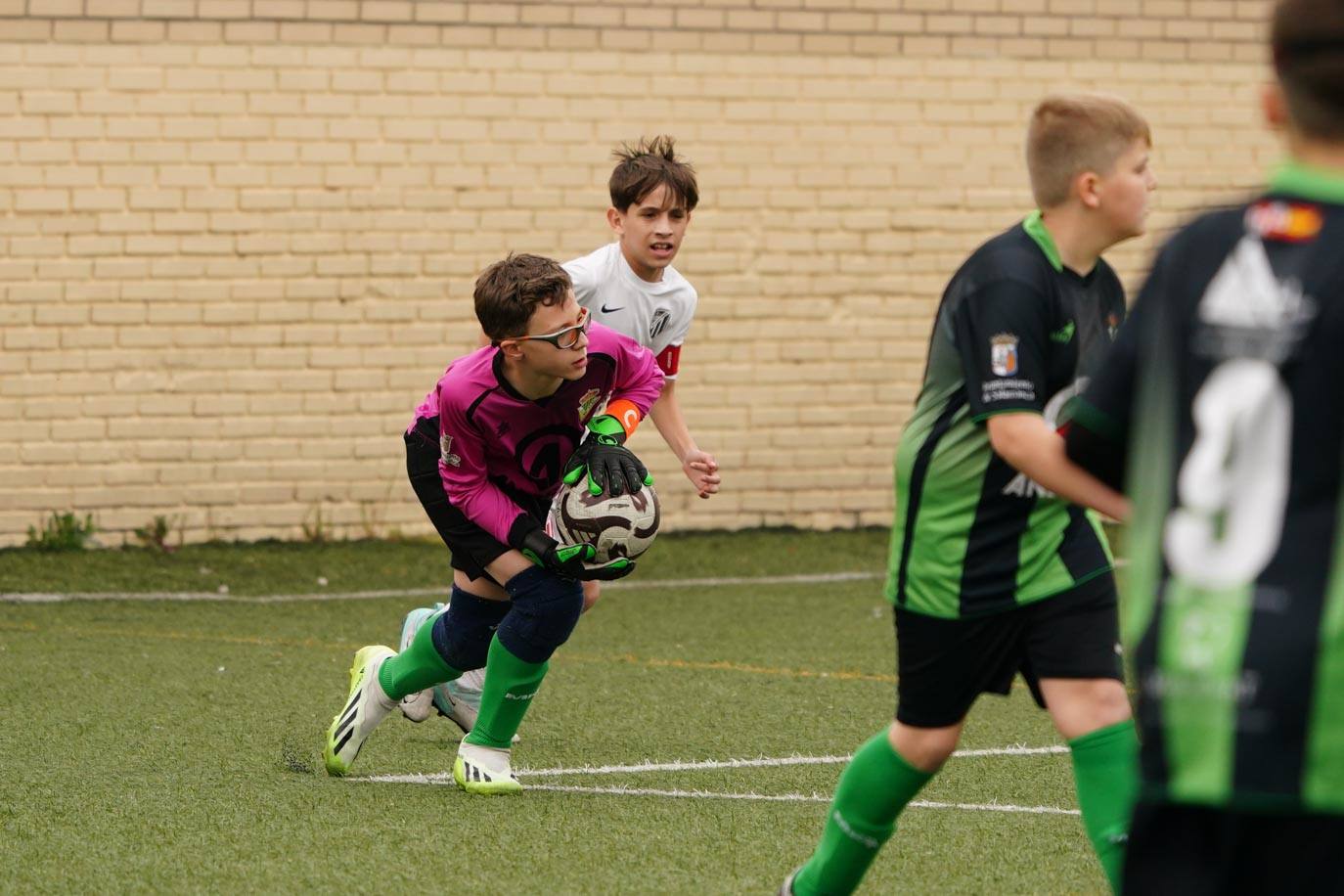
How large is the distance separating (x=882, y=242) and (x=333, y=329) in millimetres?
3197

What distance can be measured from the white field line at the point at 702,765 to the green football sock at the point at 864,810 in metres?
1.92

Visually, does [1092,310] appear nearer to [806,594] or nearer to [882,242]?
[806,594]

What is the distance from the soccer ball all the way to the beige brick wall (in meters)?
5.44

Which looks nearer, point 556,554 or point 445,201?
point 556,554

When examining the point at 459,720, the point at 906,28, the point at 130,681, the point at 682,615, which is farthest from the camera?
the point at 906,28

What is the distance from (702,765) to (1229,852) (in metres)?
3.86

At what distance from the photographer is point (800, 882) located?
415 centimetres

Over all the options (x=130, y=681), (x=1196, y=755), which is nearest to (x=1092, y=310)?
(x=1196, y=755)

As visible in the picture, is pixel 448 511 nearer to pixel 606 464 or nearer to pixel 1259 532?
pixel 606 464

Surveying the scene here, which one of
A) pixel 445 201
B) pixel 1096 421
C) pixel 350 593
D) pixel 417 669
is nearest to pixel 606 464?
pixel 417 669

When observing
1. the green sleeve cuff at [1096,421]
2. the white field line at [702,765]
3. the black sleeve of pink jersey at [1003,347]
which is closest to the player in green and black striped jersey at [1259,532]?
the green sleeve cuff at [1096,421]

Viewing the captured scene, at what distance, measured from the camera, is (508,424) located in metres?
5.64

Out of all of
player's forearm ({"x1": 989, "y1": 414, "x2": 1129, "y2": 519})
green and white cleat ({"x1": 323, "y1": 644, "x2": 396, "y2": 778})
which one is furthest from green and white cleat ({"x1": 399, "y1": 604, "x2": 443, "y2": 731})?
player's forearm ({"x1": 989, "y1": 414, "x2": 1129, "y2": 519})

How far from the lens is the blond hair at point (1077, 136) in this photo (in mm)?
3881
